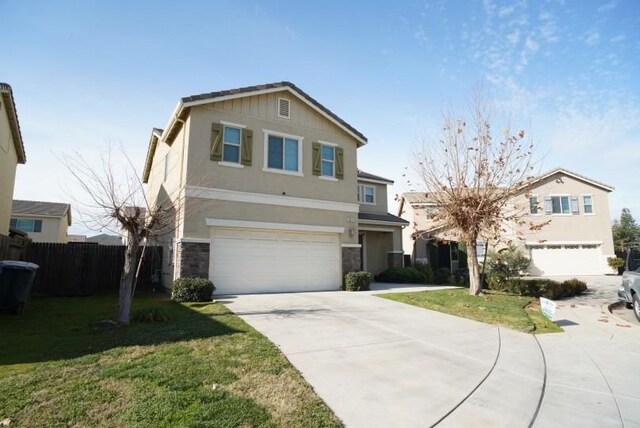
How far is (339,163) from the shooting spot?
16.0 m

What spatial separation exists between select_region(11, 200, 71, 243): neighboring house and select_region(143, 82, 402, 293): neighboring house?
81.8 ft

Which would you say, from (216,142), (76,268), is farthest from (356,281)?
(76,268)

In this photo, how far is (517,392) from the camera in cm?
473

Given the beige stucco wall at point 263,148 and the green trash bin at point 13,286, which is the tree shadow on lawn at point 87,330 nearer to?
the green trash bin at point 13,286

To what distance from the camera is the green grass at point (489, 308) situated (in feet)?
29.3

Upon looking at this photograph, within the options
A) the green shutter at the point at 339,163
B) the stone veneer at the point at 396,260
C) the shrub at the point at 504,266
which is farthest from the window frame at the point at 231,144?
the shrub at the point at 504,266

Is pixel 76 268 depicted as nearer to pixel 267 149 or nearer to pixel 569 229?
pixel 267 149

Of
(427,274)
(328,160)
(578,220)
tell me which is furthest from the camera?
(578,220)

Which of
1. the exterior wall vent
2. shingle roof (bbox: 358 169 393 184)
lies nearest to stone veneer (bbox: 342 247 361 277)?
the exterior wall vent

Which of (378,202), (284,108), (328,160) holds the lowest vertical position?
(378,202)

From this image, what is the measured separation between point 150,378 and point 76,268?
1259cm

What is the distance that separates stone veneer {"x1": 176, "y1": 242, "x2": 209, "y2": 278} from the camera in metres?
12.2

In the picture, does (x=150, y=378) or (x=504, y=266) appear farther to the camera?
(x=504, y=266)

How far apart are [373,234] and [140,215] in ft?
50.1
